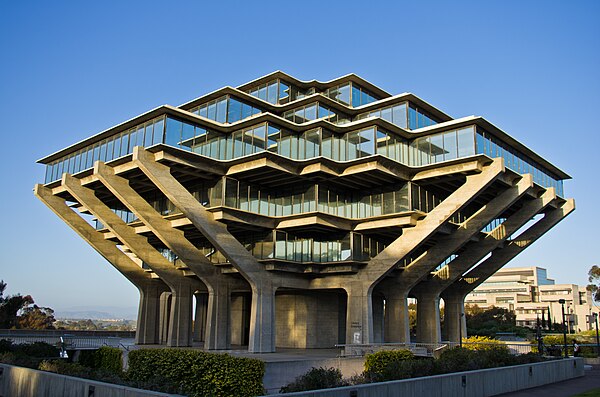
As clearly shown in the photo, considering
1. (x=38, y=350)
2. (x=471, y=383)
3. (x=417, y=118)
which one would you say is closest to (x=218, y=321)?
(x=38, y=350)

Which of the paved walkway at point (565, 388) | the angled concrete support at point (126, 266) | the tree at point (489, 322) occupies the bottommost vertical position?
the paved walkway at point (565, 388)

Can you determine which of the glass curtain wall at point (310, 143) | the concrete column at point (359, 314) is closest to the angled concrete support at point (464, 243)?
the glass curtain wall at point (310, 143)

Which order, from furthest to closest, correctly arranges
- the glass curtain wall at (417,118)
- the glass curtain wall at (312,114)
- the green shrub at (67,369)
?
the glass curtain wall at (312,114), the glass curtain wall at (417,118), the green shrub at (67,369)

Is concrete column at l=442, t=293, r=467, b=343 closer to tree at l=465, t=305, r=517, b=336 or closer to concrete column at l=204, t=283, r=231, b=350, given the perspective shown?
tree at l=465, t=305, r=517, b=336

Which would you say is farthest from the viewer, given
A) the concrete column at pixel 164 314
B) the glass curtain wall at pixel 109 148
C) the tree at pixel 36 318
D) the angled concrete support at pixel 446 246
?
the tree at pixel 36 318

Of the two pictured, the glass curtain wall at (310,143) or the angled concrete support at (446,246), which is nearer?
the glass curtain wall at (310,143)

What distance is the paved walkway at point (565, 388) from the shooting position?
66.9 feet

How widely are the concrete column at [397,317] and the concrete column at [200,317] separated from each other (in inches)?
740

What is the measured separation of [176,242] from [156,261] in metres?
3.48

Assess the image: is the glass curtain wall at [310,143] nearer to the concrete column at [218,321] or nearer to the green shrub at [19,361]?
the concrete column at [218,321]

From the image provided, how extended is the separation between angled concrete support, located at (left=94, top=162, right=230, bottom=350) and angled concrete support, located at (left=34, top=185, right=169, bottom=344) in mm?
6818

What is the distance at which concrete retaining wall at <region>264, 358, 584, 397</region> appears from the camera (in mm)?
14833

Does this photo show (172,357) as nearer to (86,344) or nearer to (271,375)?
(271,375)

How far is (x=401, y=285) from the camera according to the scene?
143 feet
